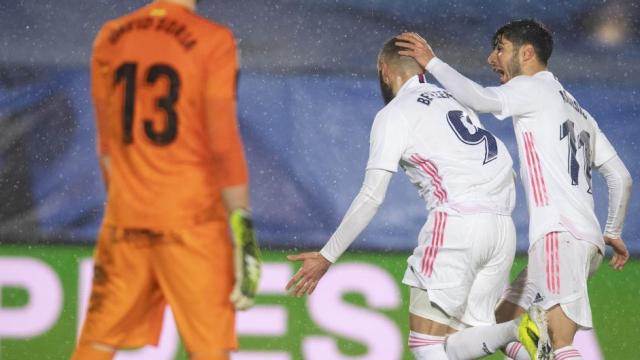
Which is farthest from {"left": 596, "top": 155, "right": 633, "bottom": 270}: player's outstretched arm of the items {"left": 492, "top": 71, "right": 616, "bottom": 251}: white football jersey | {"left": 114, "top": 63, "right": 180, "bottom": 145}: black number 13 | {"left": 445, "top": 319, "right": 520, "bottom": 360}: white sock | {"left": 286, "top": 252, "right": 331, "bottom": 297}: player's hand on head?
{"left": 114, "top": 63, "right": 180, "bottom": 145}: black number 13

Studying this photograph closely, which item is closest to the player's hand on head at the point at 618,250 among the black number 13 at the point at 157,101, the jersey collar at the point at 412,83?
the jersey collar at the point at 412,83

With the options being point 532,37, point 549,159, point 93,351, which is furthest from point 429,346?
point 93,351

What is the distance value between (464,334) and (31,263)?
108 inches

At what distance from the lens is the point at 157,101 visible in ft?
11.9

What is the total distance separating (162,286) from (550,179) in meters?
2.07

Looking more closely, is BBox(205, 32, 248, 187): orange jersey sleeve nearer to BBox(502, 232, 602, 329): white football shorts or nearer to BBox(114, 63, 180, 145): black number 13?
BBox(114, 63, 180, 145): black number 13

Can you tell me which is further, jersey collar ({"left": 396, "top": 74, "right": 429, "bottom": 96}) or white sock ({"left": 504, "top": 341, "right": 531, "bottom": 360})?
white sock ({"left": 504, "top": 341, "right": 531, "bottom": 360})

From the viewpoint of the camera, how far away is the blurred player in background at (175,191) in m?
3.62

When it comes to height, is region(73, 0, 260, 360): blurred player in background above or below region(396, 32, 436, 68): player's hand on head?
below

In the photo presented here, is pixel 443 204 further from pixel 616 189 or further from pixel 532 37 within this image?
pixel 616 189

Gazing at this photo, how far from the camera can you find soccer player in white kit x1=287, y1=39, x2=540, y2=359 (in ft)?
16.5

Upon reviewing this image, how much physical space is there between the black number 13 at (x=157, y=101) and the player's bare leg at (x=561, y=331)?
6.85 feet

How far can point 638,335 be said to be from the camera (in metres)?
6.96

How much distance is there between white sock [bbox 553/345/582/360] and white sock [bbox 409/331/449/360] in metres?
0.45
